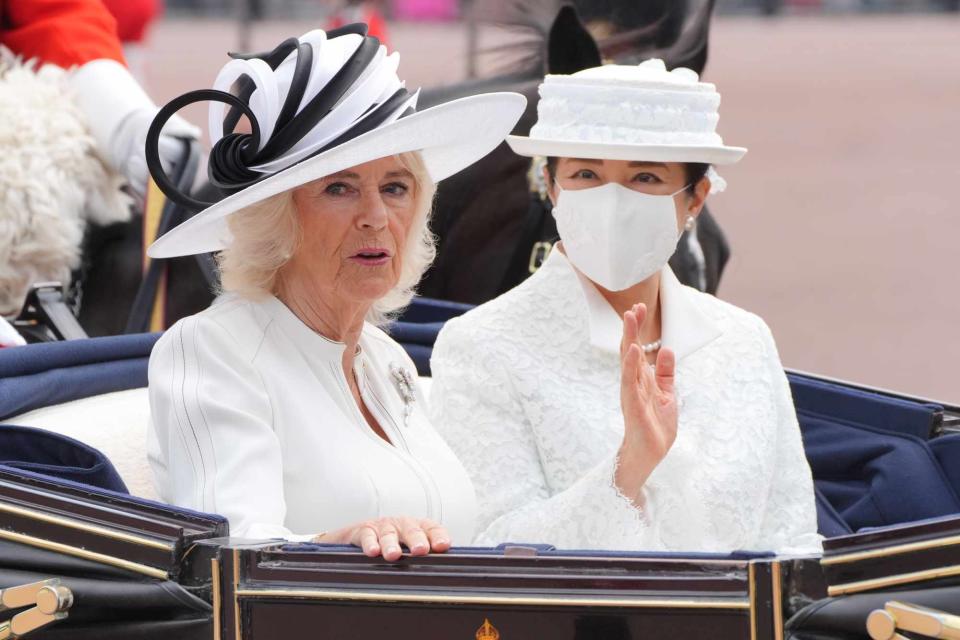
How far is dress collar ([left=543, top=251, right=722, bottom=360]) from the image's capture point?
240cm

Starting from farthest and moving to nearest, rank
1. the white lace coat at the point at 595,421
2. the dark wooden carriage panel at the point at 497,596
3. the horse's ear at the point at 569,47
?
the horse's ear at the point at 569,47 < the white lace coat at the point at 595,421 < the dark wooden carriage panel at the point at 497,596

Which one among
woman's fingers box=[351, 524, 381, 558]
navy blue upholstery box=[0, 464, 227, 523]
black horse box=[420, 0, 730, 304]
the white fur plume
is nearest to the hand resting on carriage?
woman's fingers box=[351, 524, 381, 558]

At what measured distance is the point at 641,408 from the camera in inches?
80.4

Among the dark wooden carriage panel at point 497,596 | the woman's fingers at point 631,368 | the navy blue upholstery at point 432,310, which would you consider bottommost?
the dark wooden carriage panel at point 497,596

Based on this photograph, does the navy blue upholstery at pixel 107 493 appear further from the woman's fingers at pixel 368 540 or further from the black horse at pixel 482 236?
the black horse at pixel 482 236

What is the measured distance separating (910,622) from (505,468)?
88cm

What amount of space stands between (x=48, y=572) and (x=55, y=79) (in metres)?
2.10

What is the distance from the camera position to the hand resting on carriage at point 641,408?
202 centimetres

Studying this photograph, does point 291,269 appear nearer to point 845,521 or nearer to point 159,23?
point 845,521

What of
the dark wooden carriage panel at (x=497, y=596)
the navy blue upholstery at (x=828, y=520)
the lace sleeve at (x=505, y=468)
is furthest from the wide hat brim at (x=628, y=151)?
the dark wooden carriage panel at (x=497, y=596)

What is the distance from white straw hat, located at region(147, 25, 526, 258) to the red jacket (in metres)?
1.86

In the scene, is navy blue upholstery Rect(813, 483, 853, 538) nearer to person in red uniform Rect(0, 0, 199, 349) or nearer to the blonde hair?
the blonde hair

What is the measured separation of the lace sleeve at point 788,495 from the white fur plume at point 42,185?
1684 millimetres

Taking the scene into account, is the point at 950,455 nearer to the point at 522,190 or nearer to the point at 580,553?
the point at 580,553
